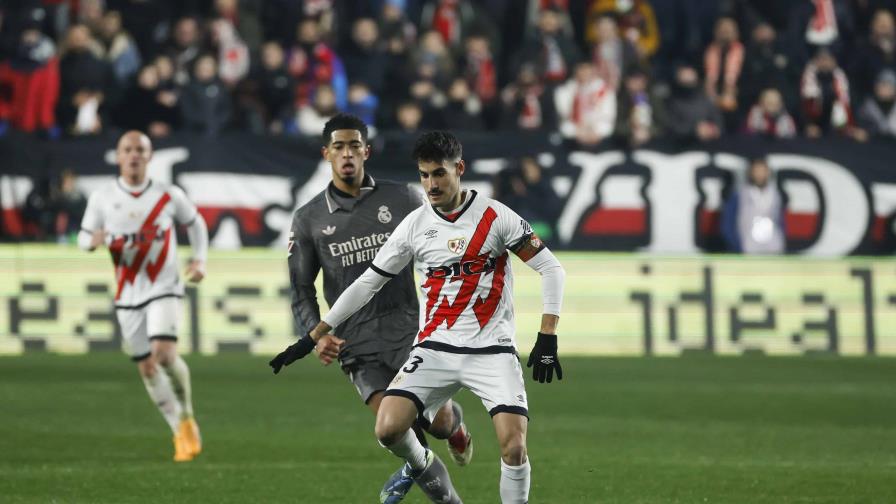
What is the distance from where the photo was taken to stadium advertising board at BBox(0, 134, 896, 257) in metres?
19.7

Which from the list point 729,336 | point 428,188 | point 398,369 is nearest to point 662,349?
point 729,336

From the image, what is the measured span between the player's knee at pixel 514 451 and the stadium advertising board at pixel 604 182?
12.0 metres

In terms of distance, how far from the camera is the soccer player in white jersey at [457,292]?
25.9ft

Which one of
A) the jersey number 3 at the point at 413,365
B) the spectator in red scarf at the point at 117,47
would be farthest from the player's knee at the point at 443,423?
the spectator in red scarf at the point at 117,47

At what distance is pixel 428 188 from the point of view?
7.89 metres

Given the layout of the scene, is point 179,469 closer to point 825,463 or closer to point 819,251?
point 825,463

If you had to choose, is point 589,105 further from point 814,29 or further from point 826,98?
point 814,29

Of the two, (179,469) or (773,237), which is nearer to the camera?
(179,469)

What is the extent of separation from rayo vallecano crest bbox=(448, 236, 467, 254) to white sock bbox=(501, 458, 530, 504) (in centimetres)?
106

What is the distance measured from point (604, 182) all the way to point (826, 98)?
374 centimetres

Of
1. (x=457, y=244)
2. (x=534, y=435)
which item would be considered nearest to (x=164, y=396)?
(x=534, y=435)

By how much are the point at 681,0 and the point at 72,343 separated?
10.8 m

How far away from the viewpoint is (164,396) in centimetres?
1184

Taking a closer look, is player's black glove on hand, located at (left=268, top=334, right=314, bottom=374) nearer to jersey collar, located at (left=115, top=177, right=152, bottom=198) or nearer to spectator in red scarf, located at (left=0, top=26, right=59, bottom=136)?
jersey collar, located at (left=115, top=177, right=152, bottom=198)
